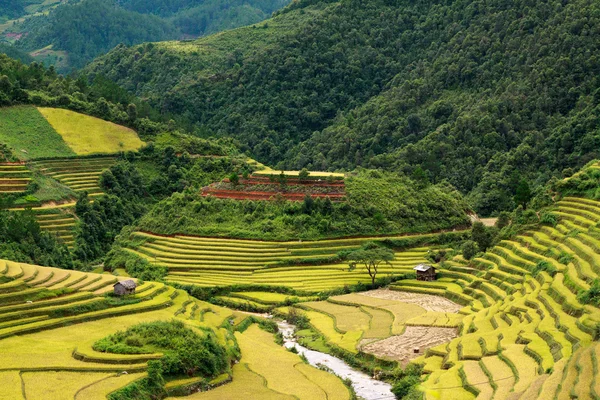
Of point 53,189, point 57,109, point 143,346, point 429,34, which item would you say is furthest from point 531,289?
point 429,34

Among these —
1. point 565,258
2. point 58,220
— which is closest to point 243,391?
point 565,258

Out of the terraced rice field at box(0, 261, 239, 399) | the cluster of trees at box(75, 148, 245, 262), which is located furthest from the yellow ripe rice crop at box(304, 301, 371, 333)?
the cluster of trees at box(75, 148, 245, 262)

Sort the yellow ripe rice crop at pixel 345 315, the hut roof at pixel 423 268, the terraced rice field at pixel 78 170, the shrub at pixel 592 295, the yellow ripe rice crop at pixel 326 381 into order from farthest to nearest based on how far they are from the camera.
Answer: the terraced rice field at pixel 78 170 → the hut roof at pixel 423 268 → the yellow ripe rice crop at pixel 345 315 → the shrub at pixel 592 295 → the yellow ripe rice crop at pixel 326 381

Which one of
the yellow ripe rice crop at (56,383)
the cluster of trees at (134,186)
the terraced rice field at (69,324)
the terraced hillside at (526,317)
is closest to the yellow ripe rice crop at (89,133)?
the cluster of trees at (134,186)

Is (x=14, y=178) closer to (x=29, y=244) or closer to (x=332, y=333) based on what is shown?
(x=29, y=244)

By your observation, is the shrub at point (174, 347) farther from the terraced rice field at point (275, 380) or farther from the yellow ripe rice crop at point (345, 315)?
the yellow ripe rice crop at point (345, 315)
